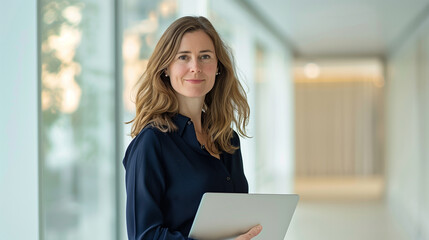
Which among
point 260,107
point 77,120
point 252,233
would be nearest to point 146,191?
point 252,233

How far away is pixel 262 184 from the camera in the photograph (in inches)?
289

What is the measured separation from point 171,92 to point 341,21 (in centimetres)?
584

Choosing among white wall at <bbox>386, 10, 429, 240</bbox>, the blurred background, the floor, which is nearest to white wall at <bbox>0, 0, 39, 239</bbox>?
the blurred background

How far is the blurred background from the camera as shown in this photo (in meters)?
1.89

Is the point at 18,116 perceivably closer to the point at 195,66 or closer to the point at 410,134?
the point at 195,66

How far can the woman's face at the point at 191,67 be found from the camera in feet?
4.92

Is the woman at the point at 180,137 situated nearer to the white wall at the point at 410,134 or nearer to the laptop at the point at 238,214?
the laptop at the point at 238,214

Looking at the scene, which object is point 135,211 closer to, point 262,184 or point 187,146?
point 187,146

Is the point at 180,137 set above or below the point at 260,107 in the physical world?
below

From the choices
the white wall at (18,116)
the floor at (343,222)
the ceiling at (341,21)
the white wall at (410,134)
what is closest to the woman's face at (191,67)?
the white wall at (18,116)

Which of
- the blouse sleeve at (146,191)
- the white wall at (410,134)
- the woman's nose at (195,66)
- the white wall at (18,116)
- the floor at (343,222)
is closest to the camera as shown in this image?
the blouse sleeve at (146,191)

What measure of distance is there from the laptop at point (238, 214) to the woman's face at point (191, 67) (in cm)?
34

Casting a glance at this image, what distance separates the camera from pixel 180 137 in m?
1.49

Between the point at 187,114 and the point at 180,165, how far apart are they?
22 centimetres
